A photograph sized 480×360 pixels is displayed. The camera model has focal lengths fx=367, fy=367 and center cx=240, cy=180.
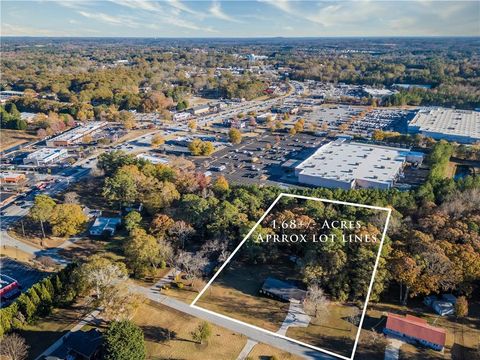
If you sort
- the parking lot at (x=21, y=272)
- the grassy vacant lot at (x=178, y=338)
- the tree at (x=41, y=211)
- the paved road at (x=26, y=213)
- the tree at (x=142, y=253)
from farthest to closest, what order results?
1. the tree at (x=41, y=211)
2. the paved road at (x=26, y=213)
3. the parking lot at (x=21, y=272)
4. the tree at (x=142, y=253)
5. the grassy vacant lot at (x=178, y=338)

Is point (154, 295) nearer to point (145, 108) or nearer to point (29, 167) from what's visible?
point (29, 167)

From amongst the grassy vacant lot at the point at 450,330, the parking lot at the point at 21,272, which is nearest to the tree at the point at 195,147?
the parking lot at the point at 21,272

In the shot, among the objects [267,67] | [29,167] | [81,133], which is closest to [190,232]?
[29,167]

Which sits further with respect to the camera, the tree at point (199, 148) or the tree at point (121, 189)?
the tree at point (199, 148)

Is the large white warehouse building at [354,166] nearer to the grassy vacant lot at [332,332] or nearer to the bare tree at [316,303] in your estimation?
the bare tree at [316,303]

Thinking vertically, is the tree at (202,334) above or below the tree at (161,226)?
below

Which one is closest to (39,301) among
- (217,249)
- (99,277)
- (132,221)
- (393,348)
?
(99,277)

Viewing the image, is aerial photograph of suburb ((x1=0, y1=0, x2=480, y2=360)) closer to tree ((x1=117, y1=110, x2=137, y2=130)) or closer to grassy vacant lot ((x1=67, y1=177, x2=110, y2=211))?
grassy vacant lot ((x1=67, y1=177, x2=110, y2=211))
